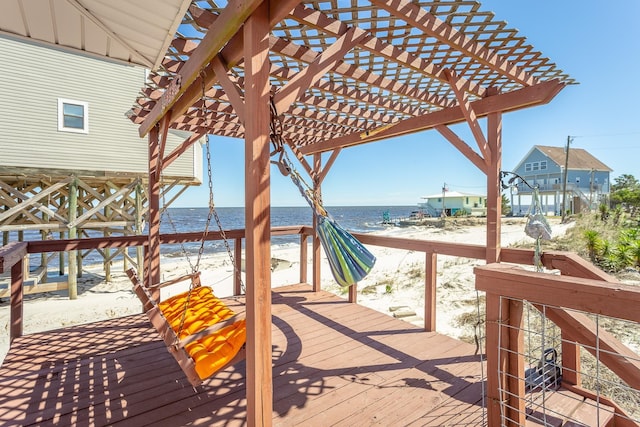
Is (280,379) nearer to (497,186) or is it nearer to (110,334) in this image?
(110,334)

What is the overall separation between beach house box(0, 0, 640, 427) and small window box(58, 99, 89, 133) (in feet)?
19.6

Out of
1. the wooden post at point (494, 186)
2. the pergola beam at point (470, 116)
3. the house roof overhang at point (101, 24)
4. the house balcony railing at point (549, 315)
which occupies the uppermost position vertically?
the house roof overhang at point (101, 24)

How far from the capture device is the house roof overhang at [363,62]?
1707 mm

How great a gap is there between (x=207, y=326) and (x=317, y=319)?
147 centimetres

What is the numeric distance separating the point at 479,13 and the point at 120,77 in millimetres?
9449

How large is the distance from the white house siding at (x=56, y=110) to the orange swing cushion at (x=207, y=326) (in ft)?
22.9

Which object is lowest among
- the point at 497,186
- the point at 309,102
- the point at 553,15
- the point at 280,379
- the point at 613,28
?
the point at 280,379

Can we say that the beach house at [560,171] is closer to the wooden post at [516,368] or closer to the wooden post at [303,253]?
the wooden post at [303,253]

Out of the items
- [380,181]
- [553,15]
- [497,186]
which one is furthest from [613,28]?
[380,181]

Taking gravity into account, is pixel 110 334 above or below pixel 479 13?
below

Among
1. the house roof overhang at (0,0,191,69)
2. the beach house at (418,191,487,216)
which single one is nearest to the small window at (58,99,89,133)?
the house roof overhang at (0,0,191,69)

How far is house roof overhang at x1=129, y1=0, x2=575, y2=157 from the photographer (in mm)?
1707

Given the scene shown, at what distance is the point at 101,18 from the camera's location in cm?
182

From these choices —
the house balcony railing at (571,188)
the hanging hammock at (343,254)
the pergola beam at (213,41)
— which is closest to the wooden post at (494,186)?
the hanging hammock at (343,254)
